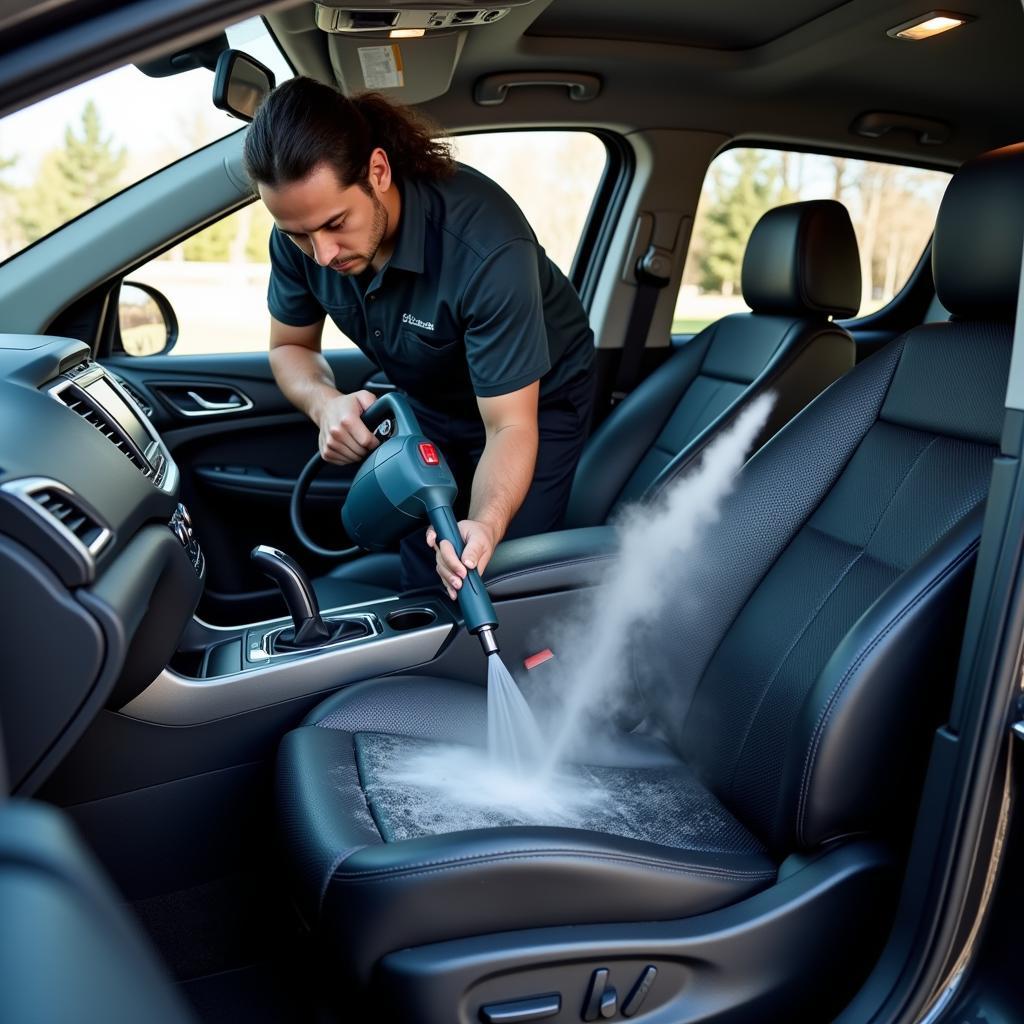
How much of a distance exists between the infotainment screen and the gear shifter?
17.1 inches

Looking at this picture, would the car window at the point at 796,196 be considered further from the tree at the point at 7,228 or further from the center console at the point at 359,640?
the tree at the point at 7,228

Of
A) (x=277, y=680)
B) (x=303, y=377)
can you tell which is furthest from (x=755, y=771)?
(x=303, y=377)

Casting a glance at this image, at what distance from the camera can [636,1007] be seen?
1.46m

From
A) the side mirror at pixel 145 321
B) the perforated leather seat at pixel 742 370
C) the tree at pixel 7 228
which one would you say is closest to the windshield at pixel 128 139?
the tree at pixel 7 228

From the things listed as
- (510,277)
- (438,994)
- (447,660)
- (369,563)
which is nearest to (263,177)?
(510,277)

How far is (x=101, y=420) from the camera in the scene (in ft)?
5.17

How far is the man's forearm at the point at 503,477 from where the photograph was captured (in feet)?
6.75

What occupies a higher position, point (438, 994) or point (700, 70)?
point (700, 70)

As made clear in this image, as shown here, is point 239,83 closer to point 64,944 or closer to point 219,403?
point 219,403

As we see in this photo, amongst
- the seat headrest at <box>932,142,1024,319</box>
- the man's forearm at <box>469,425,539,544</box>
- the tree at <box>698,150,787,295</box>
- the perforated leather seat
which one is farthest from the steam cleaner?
the tree at <box>698,150,787,295</box>

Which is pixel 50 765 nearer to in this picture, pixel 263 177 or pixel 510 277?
pixel 263 177

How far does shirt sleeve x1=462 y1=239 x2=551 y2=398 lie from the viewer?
222cm

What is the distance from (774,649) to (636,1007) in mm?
602

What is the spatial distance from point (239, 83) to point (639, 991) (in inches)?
73.9
